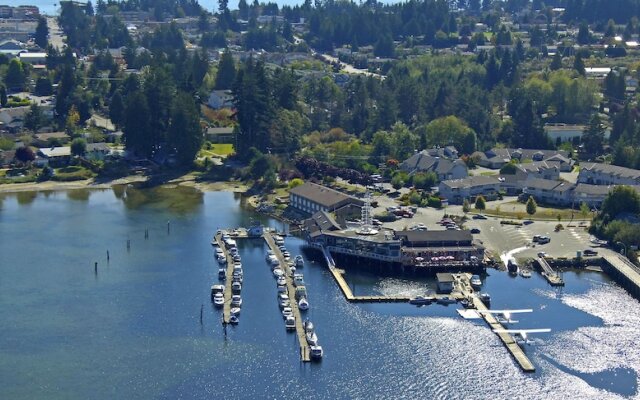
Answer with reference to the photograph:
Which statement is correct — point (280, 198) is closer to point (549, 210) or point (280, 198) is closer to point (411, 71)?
point (549, 210)

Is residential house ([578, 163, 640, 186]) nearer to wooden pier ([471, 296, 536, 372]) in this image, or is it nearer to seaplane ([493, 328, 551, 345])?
wooden pier ([471, 296, 536, 372])

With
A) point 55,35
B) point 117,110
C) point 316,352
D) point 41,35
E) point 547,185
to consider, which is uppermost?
point 41,35

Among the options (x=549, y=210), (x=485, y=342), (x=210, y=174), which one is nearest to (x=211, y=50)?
(x=210, y=174)

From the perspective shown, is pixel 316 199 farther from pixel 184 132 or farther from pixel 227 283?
pixel 184 132

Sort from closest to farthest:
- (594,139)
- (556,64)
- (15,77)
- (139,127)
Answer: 1. (139,127)
2. (594,139)
3. (15,77)
4. (556,64)

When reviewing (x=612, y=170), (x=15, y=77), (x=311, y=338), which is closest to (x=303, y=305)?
(x=311, y=338)

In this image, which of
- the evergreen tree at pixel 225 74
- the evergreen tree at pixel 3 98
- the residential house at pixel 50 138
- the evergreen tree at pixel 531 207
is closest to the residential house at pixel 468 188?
the evergreen tree at pixel 531 207
